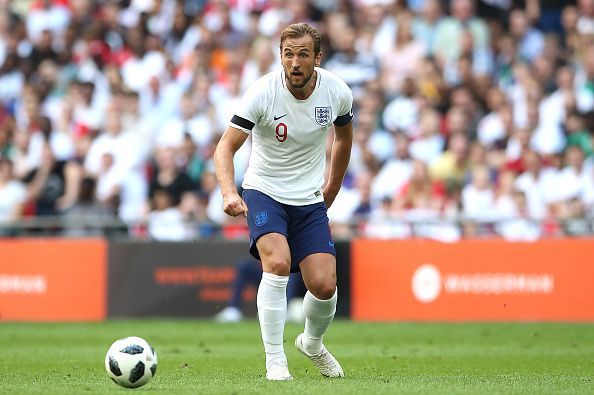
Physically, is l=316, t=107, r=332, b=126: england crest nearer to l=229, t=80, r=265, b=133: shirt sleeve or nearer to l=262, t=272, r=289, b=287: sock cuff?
l=229, t=80, r=265, b=133: shirt sleeve

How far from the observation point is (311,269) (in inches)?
371

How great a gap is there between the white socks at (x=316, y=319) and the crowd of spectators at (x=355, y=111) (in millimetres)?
8088

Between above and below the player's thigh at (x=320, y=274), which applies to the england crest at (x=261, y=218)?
above

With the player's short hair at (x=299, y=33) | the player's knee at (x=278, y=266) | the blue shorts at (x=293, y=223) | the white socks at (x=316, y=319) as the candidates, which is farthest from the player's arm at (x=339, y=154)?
the player's knee at (x=278, y=266)

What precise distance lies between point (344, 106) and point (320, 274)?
1322mm

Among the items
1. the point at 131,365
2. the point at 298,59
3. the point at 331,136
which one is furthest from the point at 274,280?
the point at 331,136

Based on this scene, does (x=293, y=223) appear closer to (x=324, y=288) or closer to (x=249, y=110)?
(x=324, y=288)

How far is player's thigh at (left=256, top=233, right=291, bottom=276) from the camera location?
9172 millimetres

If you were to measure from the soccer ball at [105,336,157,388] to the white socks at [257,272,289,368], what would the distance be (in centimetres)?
92

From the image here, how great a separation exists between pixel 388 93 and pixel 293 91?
10823mm

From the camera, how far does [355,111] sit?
19.7 m

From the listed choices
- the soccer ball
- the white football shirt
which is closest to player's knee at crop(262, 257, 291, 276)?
the white football shirt

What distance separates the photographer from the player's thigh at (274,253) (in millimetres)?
9172

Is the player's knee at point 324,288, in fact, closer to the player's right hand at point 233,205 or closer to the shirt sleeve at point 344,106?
the player's right hand at point 233,205
